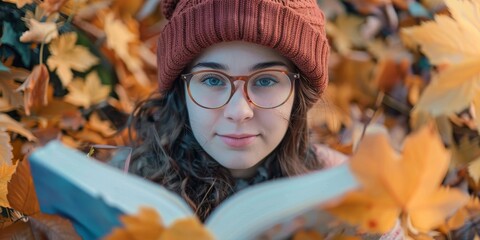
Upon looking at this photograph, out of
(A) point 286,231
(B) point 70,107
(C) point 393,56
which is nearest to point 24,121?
(B) point 70,107

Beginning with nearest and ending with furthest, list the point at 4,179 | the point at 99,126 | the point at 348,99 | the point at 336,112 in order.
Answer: the point at 4,179, the point at 99,126, the point at 336,112, the point at 348,99

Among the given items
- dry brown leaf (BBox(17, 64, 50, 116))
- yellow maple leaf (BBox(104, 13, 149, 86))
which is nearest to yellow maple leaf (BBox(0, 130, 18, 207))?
dry brown leaf (BBox(17, 64, 50, 116))

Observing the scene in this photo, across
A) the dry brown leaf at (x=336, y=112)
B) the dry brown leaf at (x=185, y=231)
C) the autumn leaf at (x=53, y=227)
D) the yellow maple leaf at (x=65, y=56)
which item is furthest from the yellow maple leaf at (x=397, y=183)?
the yellow maple leaf at (x=65, y=56)

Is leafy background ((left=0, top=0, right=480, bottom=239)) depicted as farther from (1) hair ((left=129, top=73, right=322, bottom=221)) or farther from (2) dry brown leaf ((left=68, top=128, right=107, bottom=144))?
(1) hair ((left=129, top=73, right=322, bottom=221))

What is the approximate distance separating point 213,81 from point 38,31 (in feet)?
1.30

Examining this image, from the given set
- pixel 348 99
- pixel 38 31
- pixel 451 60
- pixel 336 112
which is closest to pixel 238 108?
pixel 451 60

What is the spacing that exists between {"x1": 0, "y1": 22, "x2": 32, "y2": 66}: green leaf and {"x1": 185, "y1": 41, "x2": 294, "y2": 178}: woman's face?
39 centimetres

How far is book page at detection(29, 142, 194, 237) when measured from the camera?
65 cm

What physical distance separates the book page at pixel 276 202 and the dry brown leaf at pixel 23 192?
347 mm

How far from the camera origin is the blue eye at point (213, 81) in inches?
40.9

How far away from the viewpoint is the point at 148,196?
0.66 meters

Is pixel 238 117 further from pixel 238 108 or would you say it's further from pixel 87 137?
pixel 87 137

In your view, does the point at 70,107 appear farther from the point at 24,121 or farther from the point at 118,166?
the point at 118,166

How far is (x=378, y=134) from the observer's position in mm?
574
